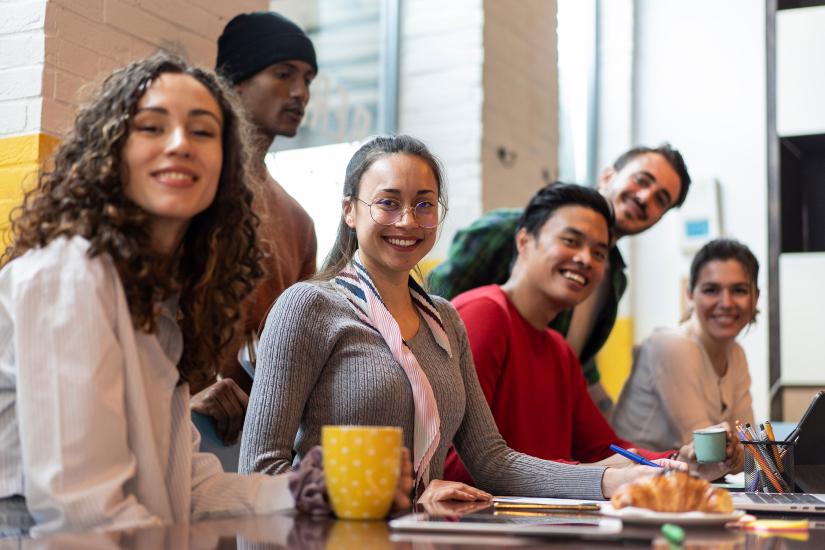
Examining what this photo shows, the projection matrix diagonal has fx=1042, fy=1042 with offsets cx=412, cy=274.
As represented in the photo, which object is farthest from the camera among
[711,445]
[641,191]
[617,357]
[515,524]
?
[617,357]

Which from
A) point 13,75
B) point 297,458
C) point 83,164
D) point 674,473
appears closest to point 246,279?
point 83,164

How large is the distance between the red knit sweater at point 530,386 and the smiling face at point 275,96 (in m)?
0.58

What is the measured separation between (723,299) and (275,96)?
1388mm

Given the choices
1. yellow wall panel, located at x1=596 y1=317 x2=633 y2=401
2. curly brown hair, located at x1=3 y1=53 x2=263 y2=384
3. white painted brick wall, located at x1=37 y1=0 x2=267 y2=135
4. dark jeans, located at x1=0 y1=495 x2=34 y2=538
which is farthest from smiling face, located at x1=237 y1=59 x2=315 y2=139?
yellow wall panel, located at x1=596 y1=317 x2=633 y2=401

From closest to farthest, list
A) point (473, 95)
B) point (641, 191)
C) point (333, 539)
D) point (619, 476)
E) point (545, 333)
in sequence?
point (333, 539), point (619, 476), point (545, 333), point (641, 191), point (473, 95)

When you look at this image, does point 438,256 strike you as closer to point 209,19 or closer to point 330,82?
point 330,82

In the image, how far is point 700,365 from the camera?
286 cm

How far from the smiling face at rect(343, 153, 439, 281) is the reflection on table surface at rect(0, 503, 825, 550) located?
760 millimetres

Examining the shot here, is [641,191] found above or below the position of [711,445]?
above

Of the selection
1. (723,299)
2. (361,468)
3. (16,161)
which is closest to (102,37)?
(16,161)

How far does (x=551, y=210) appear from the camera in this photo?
2447 millimetres

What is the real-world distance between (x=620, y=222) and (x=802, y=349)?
117cm

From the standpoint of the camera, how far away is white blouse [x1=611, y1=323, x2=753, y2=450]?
2.76m

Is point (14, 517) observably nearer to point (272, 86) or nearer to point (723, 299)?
point (272, 86)
